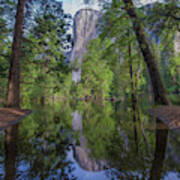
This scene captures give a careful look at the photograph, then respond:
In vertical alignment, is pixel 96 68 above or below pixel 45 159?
above

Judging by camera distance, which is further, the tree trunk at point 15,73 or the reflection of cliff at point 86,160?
the tree trunk at point 15,73

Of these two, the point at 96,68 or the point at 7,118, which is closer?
the point at 7,118

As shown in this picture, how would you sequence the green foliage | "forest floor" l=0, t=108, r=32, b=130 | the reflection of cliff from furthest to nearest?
1. the green foliage
2. "forest floor" l=0, t=108, r=32, b=130
3. the reflection of cliff

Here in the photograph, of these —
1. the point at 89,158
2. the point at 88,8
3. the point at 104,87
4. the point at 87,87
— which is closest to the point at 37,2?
the point at 88,8

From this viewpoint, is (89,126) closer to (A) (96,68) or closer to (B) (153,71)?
(B) (153,71)

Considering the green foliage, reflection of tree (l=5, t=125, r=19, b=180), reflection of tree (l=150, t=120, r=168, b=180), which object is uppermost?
the green foliage

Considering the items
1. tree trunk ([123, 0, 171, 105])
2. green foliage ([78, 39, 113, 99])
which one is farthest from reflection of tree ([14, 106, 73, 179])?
green foliage ([78, 39, 113, 99])

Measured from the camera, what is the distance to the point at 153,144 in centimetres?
332

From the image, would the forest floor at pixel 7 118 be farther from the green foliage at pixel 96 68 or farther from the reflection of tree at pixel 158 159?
the green foliage at pixel 96 68

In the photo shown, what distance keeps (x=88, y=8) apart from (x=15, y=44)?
558 cm

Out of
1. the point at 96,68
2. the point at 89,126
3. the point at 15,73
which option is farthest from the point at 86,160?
the point at 96,68

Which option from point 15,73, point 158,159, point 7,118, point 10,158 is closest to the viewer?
point 158,159

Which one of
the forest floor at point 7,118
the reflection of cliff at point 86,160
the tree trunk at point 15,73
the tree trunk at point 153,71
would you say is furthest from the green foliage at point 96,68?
the reflection of cliff at point 86,160

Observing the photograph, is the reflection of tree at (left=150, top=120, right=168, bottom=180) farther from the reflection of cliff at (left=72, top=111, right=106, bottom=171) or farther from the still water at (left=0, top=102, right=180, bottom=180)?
the reflection of cliff at (left=72, top=111, right=106, bottom=171)
